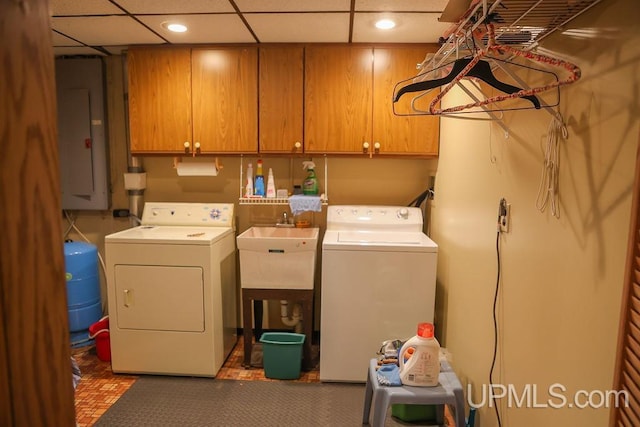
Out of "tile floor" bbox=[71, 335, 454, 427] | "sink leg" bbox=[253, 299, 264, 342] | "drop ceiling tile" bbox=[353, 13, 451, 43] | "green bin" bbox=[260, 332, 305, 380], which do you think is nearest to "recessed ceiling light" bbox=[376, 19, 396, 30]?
"drop ceiling tile" bbox=[353, 13, 451, 43]

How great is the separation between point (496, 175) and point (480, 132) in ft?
1.04

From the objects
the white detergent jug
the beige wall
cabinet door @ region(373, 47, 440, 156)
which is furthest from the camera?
cabinet door @ region(373, 47, 440, 156)

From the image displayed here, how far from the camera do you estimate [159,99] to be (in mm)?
2863

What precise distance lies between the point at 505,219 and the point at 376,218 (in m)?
1.28

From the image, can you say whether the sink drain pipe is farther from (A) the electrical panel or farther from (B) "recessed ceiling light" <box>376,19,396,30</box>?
(B) "recessed ceiling light" <box>376,19,396,30</box>

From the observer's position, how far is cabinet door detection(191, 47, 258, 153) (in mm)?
2803

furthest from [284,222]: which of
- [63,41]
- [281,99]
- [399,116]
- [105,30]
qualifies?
[63,41]

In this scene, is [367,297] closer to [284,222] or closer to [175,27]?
[284,222]

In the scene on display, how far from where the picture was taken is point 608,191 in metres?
1.05

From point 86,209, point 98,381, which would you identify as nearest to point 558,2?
point 98,381

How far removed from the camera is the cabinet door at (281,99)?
2.78 m

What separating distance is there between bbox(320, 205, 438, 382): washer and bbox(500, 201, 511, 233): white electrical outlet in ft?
2.46

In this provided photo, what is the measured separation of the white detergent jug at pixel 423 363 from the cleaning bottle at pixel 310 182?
146 cm

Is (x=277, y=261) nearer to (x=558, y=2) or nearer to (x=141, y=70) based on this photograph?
(x=141, y=70)
